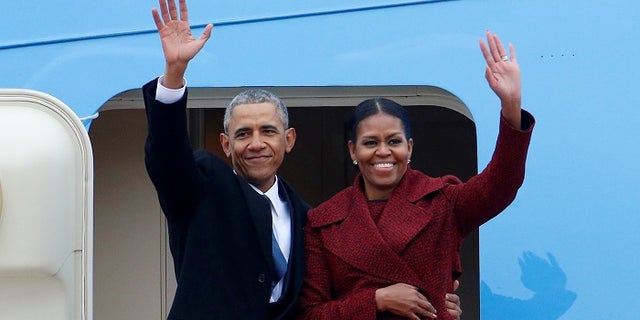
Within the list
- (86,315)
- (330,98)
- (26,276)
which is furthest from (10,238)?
(330,98)

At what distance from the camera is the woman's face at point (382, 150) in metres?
2.04

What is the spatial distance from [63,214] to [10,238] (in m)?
0.09

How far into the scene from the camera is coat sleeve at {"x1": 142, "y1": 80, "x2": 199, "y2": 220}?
1892mm

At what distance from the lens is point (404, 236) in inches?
78.1

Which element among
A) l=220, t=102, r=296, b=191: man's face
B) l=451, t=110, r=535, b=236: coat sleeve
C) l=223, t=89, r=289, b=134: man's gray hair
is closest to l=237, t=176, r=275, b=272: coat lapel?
l=220, t=102, r=296, b=191: man's face

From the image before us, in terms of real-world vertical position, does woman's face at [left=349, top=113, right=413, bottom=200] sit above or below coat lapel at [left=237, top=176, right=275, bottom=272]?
above

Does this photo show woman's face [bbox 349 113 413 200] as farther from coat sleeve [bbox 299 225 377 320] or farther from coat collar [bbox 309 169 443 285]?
coat sleeve [bbox 299 225 377 320]

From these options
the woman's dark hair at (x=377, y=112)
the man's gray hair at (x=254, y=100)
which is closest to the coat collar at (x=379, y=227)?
the woman's dark hair at (x=377, y=112)

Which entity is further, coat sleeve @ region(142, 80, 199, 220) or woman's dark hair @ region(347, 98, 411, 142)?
woman's dark hair @ region(347, 98, 411, 142)

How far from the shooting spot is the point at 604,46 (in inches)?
96.3

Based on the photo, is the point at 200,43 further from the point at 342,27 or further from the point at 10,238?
the point at 342,27

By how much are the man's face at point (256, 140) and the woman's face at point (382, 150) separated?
0.57ft

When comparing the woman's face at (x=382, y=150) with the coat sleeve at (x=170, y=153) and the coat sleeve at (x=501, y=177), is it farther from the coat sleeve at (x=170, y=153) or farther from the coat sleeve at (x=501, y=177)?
the coat sleeve at (x=170, y=153)

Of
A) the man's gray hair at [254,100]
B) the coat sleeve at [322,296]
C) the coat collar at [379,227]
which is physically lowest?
the coat sleeve at [322,296]
